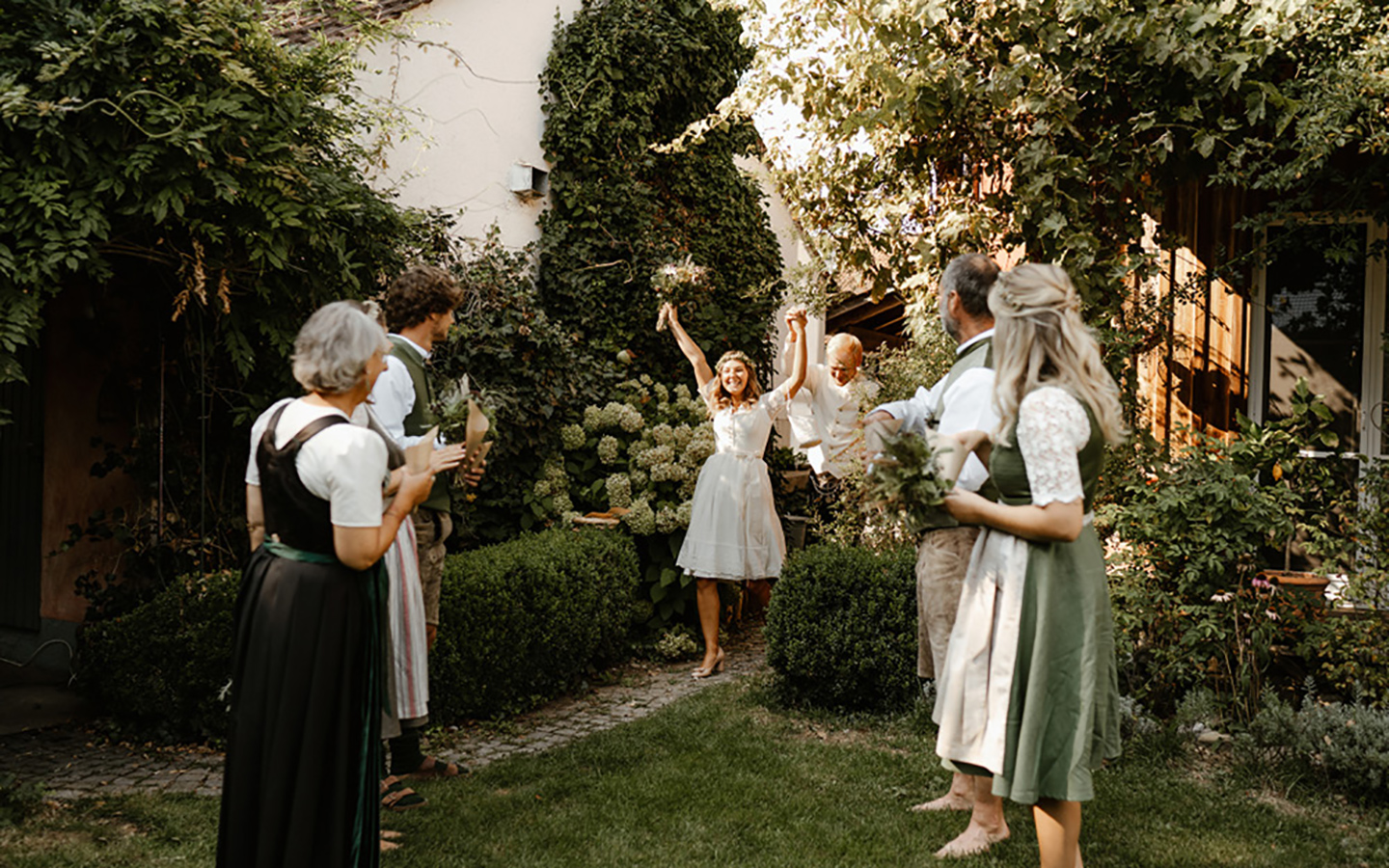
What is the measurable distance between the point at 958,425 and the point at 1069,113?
2933 mm

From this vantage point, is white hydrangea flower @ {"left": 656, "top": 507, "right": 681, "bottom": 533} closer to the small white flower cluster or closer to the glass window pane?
the small white flower cluster

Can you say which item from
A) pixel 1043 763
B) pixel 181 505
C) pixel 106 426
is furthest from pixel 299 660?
pixel 106 426

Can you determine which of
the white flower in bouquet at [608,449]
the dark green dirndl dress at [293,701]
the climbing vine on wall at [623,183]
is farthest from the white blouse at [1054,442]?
the climbing vine on wall at [623,183]

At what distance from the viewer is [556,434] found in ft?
25.0

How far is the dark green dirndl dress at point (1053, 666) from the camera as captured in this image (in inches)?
120

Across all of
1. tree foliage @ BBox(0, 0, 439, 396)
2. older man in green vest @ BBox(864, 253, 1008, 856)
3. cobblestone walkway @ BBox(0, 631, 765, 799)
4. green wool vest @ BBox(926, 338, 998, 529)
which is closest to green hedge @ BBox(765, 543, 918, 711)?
cobblestone walkway @ BBox(0, 631, 765, 799)

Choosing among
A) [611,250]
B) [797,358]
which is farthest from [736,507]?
[611,250]

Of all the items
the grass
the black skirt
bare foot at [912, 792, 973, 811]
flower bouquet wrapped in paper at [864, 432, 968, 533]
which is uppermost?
flower bouquet wrapped in paper at [864, 432, 968, 533]

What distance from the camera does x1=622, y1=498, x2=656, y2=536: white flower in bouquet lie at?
7355 mm

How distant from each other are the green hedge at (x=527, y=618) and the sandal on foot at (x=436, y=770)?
56cm

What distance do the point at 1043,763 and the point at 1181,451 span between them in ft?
10.8

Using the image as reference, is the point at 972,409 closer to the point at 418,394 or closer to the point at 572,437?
the point at 418,394

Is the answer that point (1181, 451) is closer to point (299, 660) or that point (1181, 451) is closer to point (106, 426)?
point (299, 660)

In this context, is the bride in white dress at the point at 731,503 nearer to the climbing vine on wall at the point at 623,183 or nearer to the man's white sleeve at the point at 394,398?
the climbing vine on wall at the point at 623,183
